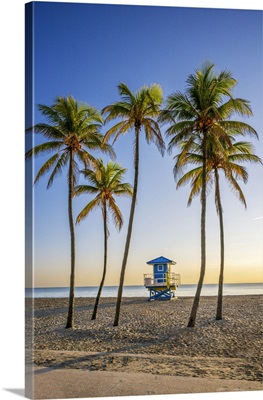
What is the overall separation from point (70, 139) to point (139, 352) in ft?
11.5

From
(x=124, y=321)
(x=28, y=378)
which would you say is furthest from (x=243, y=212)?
(x=28, y=378)

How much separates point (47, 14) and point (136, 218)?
3.19 m

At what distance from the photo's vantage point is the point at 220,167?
9398 mm

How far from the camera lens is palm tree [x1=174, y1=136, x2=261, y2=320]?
29.4 ft

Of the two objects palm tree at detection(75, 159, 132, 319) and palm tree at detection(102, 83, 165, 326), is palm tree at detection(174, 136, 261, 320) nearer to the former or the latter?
palm tree at detection(102, 83, 165, 326)

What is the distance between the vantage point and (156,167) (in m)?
9.09

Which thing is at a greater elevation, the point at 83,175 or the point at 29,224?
the point at 83,175

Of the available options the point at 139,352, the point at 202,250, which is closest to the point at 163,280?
the point at 202,250

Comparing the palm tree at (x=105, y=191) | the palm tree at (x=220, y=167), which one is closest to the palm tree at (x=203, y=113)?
the palm tree at (x=220, y=167)

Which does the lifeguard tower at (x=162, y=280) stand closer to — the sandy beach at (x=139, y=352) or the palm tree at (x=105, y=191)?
the sandy beach at (x=139, y=352)

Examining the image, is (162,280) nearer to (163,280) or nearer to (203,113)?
(163,280)
